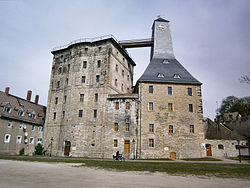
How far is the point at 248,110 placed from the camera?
167 ft

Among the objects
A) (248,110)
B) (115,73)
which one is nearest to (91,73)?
(115,73)

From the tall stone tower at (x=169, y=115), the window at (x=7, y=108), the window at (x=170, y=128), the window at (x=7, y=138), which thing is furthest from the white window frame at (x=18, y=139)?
the window at (x=170, y=128)

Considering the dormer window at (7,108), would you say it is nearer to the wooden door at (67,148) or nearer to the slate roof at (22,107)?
the slate roof at (22,107)

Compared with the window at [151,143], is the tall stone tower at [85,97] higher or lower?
higher

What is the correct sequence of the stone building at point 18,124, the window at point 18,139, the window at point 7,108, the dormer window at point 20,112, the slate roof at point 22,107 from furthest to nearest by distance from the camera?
the dormer window at point 20,112 → the window at point 18,139 → the slate roof at point 22,107 → the window at point 7,108 → the stone building at point 18,124

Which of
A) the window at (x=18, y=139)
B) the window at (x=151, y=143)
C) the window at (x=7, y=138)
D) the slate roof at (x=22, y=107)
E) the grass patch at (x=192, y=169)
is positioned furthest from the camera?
the window at (x=18, y=139)

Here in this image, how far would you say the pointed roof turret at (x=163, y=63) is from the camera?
3279 cm

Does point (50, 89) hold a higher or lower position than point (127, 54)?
lower

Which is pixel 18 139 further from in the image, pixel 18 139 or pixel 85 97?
pixel 85 97

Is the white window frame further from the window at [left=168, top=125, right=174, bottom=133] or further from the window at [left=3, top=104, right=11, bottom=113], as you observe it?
the window at [left=168, top=125, right=174, bottom=133]

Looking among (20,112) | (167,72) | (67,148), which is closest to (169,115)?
(167,72)

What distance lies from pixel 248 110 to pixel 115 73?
3823 cm

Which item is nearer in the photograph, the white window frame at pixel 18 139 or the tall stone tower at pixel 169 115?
the tall stone tower at pixel 169 115

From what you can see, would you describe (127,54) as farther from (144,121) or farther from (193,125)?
(193,125)
